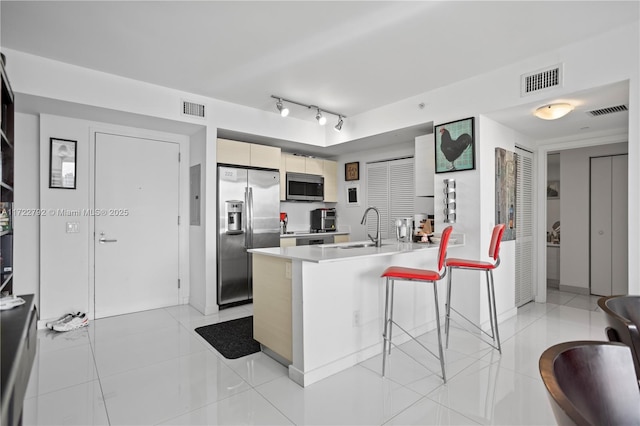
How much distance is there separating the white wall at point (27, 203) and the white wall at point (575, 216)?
7.18 m

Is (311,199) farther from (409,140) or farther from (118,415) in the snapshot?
(118,415)

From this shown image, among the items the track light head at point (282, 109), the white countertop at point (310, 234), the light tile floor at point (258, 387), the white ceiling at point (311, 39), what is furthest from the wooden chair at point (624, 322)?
the white countertop at point (310, 234)

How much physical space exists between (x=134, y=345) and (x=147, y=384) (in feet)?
2.90

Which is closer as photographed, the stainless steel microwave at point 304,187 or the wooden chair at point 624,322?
the wooden chair at point 624,322

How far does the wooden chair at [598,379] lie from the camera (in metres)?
0.91

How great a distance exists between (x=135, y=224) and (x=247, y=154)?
1708 millimetres

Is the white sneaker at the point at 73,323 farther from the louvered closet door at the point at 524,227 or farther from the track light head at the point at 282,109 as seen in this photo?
the louvered closet door at the point at 524,227

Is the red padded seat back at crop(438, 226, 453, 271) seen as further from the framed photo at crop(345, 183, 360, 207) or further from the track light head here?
the framed photo at crop(345, 183, 360, 207)

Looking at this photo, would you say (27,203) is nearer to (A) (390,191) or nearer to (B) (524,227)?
(A) (390,191)

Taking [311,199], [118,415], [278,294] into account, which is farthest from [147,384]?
[311,199]

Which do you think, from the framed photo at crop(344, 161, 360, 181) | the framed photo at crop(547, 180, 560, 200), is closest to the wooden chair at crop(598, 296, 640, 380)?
the framed photo at crop(344, 161, 360, 181)

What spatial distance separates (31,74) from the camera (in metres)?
2.99

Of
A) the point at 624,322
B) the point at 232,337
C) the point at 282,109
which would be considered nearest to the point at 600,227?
the point at 624,322

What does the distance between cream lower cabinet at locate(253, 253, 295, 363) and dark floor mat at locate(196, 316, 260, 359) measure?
190mm
